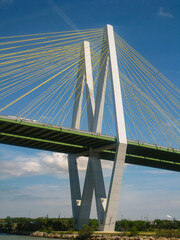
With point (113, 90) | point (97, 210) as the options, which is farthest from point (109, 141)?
point (97, 210)

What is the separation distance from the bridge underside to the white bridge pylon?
4.12 ft

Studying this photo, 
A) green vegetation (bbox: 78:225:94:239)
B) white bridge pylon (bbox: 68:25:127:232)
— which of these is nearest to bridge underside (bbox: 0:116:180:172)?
white bridge pylon (bbox: 68:25:127:232)

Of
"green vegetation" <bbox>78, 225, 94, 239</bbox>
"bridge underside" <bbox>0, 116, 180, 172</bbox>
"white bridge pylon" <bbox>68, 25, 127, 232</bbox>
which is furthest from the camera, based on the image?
"white bridge pylon" <bbox>68, 25, 127, 232</bbox>

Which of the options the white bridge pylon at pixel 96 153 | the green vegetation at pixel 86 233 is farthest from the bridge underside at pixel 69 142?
the green vegetation at pixel 86 233

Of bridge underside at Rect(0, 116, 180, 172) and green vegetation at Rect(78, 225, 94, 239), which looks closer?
bridge underside at Rect(0, 116, 180, 172)

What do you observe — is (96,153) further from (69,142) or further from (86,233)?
(86,233)

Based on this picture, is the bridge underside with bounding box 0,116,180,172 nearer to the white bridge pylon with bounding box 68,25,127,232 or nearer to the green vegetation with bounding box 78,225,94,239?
the white bridge pylon with bounding box 68,25,127,232

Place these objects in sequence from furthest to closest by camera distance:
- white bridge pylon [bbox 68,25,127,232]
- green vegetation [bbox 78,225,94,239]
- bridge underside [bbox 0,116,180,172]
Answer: white bridge pylon [bbox 68,25,127,232]
green vegetation [bbox 78,225,94,239]
bridge underside [bbox 0,116,180,172]

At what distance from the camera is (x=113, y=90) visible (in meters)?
27.6

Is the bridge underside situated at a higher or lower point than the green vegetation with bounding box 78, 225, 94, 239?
higher

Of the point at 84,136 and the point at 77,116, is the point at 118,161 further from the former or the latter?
the point at 77,116

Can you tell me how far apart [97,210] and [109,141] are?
20.3 ft

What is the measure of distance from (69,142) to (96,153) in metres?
3.01

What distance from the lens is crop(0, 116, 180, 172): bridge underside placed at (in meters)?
25.9
